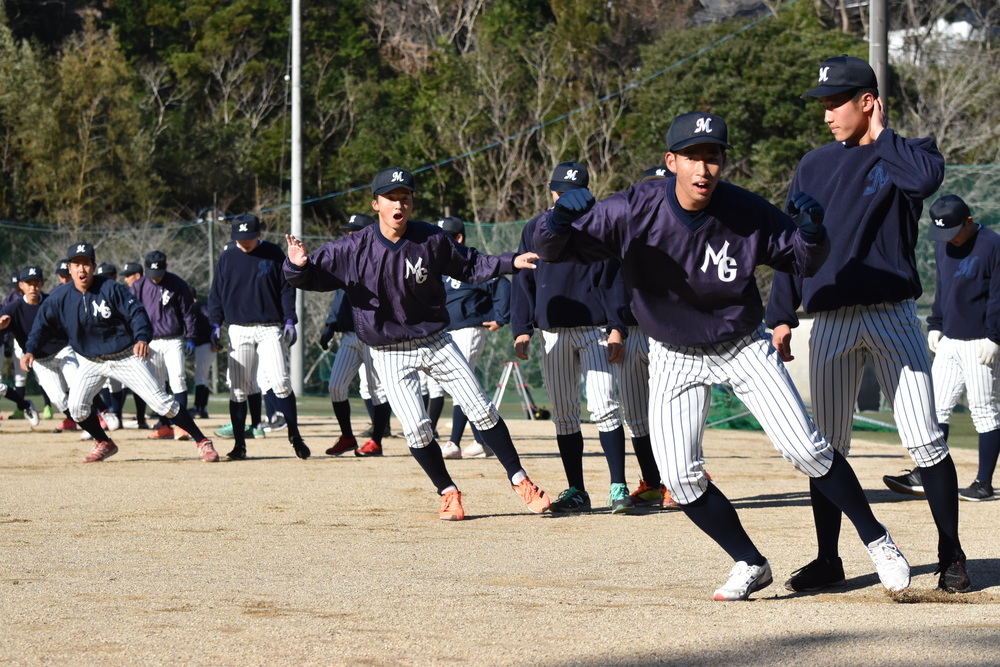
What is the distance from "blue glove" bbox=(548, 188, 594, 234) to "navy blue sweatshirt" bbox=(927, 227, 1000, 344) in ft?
15.4

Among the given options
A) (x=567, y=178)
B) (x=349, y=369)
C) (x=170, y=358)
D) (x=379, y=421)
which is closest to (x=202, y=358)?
(x=170, y=358)

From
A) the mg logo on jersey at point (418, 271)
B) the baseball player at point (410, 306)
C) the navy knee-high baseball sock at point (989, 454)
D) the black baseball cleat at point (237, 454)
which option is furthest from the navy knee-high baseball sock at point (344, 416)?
the navy knee-high baseball sock at point (989, 454)

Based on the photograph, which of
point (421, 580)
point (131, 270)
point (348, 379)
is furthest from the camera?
point (131, 270)

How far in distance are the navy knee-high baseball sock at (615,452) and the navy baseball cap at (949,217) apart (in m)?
2.39

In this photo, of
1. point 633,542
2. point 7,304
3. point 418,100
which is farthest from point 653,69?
point 633,542

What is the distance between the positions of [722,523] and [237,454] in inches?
278

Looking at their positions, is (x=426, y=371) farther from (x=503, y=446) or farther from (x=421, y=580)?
(x=421, y=580)

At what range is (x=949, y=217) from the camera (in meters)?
8.34

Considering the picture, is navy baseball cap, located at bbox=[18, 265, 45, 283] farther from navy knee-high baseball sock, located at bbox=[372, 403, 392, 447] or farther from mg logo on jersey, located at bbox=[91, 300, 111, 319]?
navy knee-high baseball sock, located at bbox=[372, 403, 392, 447]

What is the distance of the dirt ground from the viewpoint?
413 cm

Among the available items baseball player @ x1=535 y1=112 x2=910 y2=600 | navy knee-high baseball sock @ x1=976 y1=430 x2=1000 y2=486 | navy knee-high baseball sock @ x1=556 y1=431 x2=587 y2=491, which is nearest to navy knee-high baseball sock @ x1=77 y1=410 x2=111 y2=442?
navy knee-high baseball sock @ x1=556 y1=431 x2=587 y2=491

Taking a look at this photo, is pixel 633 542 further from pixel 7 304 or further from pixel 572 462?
pixel 7 304

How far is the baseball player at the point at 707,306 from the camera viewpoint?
498 cm

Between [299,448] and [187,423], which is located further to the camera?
[299,448]
